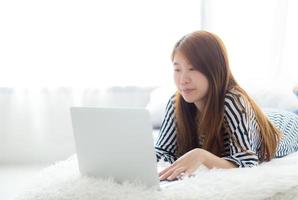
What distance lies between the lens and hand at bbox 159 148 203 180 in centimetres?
105

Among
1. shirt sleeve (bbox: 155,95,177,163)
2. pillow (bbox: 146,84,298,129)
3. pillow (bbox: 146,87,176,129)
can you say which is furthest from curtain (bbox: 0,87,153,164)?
shirt sleeve (bbox: 155,95,177,163)

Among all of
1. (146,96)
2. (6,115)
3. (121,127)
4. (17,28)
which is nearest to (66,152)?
(6,115)

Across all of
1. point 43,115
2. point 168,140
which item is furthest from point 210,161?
point 43,115

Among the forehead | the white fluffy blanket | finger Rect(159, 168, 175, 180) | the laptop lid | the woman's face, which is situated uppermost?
the forehead

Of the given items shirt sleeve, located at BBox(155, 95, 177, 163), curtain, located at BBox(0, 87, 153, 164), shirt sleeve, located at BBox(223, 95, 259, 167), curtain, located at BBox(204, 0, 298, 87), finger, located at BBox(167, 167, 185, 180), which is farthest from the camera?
curtain, located at BBox(0, 87, 153, 164)

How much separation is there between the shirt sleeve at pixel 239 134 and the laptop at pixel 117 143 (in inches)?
11.5

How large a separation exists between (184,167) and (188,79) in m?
0.29

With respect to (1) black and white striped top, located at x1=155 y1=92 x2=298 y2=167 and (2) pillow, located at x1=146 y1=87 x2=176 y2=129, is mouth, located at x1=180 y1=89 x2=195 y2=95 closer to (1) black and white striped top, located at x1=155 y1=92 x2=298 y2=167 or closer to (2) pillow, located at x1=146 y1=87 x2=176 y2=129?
(1) black and white striped top, located at x1=155 y1=92 x2=298 y2=167

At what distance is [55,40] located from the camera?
2.20 meters

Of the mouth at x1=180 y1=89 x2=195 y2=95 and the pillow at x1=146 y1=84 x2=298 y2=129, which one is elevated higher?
the mouth at x1=180 y1=89 x2=195 y2=95

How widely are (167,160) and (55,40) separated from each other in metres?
1.17

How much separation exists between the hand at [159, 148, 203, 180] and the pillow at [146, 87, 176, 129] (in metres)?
0.77

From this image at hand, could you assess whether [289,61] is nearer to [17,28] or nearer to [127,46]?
[127,46]

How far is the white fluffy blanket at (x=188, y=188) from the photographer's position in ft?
2.90
